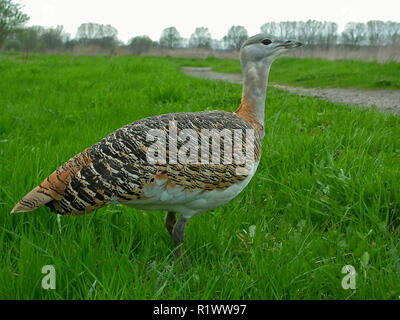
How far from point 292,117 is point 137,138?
316 cm

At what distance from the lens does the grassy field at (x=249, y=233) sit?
5.37 ft

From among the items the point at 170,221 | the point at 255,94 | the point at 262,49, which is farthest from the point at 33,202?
the point at 262,49

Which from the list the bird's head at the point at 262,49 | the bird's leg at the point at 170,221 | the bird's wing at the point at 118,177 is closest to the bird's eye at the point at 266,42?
the bird's head at the point at 262,49

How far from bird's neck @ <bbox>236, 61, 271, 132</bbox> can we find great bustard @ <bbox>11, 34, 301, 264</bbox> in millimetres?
497

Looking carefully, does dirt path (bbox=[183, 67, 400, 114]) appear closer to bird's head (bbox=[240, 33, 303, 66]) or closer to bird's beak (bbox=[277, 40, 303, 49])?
bird's beak (bbox=[277, 40, 303, 49])

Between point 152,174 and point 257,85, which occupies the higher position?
point 257,85

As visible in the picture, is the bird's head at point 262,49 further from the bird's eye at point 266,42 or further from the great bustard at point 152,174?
the great bustard at point 152,174

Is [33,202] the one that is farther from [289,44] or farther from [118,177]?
[289,44]

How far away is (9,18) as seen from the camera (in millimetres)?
14633

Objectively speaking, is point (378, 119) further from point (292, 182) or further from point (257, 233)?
point (257, 233)

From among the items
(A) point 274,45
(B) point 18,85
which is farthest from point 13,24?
(A) point 274,45

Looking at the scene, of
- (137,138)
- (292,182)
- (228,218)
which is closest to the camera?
(137,138)

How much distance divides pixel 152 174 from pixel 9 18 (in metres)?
16.2

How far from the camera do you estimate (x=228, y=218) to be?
95.0 inches
